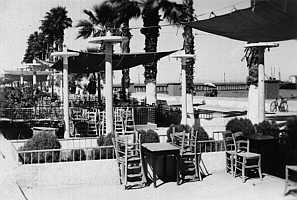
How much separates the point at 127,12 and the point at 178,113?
15.5 ft

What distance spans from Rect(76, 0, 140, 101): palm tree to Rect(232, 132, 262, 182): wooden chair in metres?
7.62

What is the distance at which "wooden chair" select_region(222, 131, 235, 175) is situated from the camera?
23.3 ft

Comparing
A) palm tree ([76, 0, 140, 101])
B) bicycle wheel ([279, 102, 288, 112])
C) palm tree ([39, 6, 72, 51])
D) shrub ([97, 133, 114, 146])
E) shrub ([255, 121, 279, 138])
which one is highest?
palm tree ([39, 6, 72, 51])

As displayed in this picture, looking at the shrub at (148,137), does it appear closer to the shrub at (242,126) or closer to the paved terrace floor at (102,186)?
the paved terrace floor at (102,186)

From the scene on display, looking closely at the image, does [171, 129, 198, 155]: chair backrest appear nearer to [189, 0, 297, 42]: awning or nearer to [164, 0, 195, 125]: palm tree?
[189, 0, 297, 42]: awning

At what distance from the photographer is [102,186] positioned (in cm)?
662

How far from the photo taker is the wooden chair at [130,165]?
21.3ft

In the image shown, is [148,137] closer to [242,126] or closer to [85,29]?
[242,126]

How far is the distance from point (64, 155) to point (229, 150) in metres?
3.00

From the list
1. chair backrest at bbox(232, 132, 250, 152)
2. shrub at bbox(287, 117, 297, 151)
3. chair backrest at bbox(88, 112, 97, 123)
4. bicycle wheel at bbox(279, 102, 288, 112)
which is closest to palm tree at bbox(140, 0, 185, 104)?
chair backrest at bbox(88, 112, 97, 123)

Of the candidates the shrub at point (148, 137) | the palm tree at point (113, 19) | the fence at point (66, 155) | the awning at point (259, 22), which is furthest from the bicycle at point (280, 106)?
the shrub at point (148, 137)

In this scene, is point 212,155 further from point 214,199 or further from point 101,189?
point 101,189

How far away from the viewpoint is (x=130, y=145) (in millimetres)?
6770

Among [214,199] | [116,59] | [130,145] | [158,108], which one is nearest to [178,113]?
[158,108]
